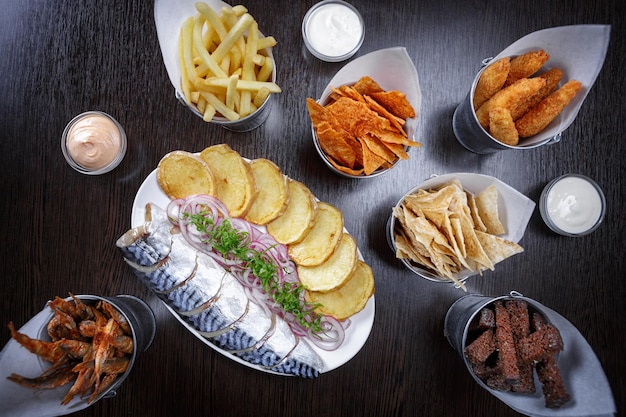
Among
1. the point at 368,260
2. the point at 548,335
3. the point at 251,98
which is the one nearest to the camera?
the point at 548,335

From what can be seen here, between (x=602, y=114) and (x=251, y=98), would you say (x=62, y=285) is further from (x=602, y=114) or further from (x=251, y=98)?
(x=602, y=114)

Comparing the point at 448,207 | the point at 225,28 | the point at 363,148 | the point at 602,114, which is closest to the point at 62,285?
the point at 225,28

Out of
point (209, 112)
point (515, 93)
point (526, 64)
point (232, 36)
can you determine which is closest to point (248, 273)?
point (209, 112)

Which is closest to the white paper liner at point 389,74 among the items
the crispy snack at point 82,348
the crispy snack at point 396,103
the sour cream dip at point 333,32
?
the crispy snack at point 396,103

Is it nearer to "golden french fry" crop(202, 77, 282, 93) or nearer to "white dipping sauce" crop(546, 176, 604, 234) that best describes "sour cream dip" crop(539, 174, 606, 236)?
"white dipping sauce" crop(546, 176, 604, 234)

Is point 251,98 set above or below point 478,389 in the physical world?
above

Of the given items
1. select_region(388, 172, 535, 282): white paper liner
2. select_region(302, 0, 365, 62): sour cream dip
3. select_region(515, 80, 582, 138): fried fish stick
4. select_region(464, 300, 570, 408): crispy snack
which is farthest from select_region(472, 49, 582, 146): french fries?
select_region(464, 300, 570, 408): crispy snack
